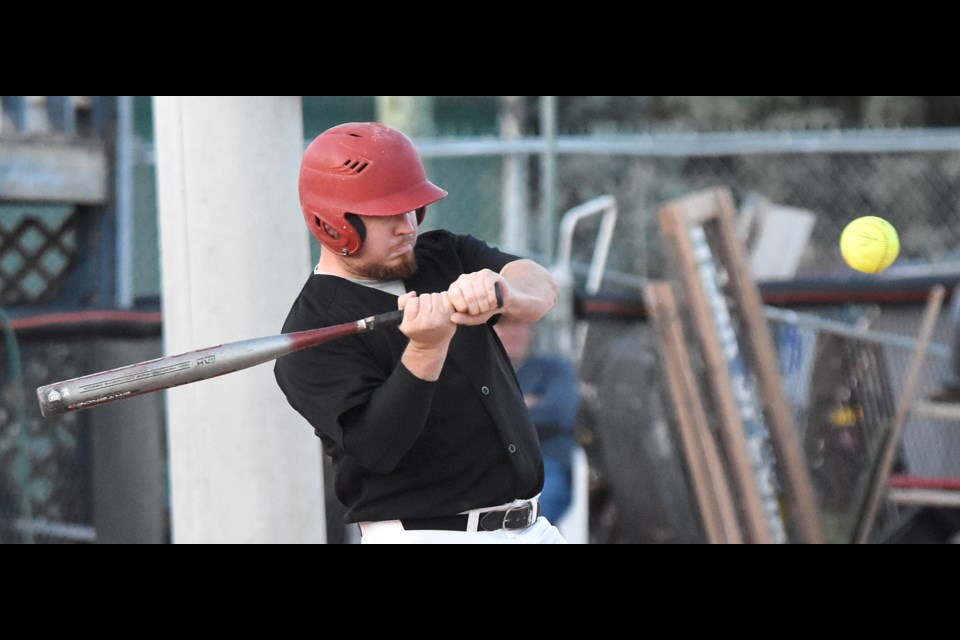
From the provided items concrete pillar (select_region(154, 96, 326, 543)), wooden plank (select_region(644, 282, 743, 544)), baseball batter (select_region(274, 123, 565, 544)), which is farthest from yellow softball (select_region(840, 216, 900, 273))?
wooden plank (select_region(644, 282, 743, 544))

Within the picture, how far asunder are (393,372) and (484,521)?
21.3 inches

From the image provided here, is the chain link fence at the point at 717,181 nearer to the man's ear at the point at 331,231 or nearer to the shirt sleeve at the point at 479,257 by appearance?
the shirt sleeve at the point at 479,257

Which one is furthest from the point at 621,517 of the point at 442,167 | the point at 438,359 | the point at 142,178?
the point at 438,359

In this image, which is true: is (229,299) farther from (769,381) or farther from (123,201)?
(769,381)

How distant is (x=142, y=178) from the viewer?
8.22 meters

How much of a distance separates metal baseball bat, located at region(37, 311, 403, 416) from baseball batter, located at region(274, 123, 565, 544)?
13 cm

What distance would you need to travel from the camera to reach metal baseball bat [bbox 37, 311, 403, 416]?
9.78 ft

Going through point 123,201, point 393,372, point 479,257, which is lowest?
point 393,372

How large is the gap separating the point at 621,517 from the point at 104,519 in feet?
9.58

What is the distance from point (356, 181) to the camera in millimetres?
3170

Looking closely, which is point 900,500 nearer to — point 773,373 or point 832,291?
point 773,373

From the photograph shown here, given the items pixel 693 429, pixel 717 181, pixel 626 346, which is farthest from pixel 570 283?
pixel 717 181

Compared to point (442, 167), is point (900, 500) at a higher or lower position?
lower

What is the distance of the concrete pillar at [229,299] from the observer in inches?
173
